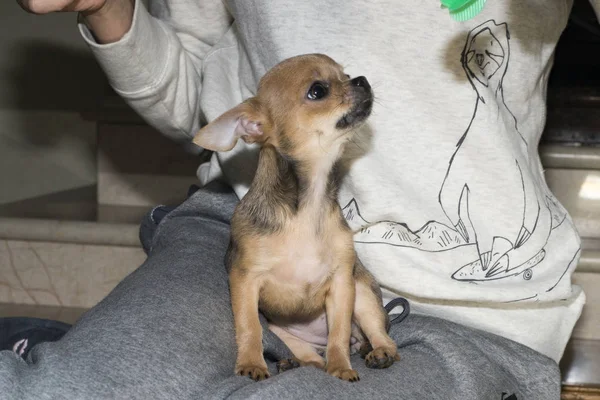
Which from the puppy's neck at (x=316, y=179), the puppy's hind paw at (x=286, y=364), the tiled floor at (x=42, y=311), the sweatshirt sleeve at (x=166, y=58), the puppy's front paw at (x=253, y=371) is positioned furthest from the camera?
the tiled floor at (x=42, y=311)

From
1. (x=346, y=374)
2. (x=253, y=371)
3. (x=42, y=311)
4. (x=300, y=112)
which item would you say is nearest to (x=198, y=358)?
(x=253, y=371)

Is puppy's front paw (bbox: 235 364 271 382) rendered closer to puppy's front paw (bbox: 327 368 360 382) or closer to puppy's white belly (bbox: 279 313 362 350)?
puppy's front paw (bbox: 327 368 360 382)

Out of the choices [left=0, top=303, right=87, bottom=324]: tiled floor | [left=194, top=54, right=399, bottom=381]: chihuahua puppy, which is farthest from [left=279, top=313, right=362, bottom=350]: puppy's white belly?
[left=0, top=303, right=87, bottom=324]: tiled floor

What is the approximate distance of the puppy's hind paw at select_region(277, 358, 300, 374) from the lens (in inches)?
49.4

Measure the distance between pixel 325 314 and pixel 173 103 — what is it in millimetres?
522

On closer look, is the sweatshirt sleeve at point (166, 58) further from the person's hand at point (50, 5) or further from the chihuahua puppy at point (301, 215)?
the chihuahua puppy at point (301, 215)

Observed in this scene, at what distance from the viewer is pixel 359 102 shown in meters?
1.28

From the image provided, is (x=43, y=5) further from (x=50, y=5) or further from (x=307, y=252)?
(x=307, y=252)

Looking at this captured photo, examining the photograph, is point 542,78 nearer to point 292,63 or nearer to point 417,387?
point 292,63

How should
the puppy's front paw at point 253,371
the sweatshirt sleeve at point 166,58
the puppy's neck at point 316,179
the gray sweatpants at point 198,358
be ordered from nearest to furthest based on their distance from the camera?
the gray sweatpants at point 198,358
the puppy's front paw at point 253,371
the puppy's neck at point 316,179
the sweatshirt sleeve at point 166,58

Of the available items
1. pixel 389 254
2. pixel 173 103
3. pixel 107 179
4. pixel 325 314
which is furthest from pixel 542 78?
pixel 107 179

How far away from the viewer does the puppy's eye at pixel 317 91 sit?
4.28 ft

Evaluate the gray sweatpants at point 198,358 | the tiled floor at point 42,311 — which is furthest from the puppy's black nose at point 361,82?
the tiled floor at point 42,311

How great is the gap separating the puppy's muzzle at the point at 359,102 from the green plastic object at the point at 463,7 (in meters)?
0.21
